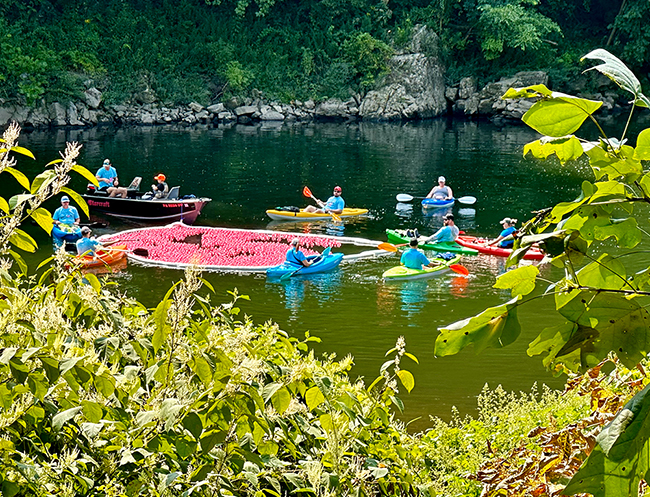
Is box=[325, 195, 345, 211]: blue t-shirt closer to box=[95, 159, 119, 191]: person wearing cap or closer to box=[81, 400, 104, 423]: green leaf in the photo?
box=[95, 159, 119, 191]: person wearing cap

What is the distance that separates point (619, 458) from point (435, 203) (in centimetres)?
1881

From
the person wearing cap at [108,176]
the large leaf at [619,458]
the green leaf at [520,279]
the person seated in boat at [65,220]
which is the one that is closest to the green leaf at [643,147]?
the green leaf at [520,279]

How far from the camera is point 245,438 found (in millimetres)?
2805

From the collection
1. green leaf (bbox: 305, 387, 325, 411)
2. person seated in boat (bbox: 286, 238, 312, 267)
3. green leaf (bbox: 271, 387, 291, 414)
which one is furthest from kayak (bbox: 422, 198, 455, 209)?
green leaf (bbox: 271, 387, 291, 414)

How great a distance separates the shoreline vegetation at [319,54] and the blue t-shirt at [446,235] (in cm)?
2253

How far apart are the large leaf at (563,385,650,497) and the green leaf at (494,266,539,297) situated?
42 centimetres

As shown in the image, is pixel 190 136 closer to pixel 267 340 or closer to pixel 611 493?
pixel 267 340

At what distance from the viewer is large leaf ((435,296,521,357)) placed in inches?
65.4

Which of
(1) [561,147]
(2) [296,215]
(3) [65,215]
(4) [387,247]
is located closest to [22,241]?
(1) [561,147]

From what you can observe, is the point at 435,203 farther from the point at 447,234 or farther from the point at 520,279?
the point at 520,279

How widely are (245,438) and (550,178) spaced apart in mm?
22623

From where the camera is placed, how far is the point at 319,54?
132 feet

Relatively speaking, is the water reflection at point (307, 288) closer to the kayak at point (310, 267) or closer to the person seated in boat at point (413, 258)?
the kayak at point (310, 267)

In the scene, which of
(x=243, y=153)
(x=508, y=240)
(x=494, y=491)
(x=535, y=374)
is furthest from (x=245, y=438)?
(x=243, y=153)
